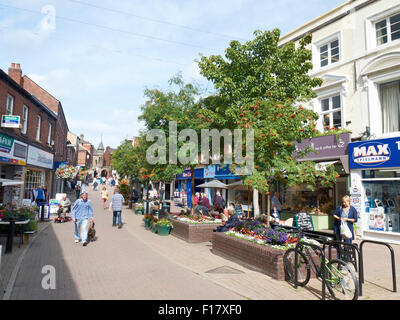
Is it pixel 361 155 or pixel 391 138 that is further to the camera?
pixel 361 155

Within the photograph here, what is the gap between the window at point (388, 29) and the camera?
12172mm

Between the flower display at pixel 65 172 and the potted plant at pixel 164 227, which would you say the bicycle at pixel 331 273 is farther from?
the flower display at pixel 65 172

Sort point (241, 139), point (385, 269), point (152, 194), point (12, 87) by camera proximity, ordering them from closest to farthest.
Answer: point (385, 269) → point (241, 139) → point (12, 87) → point (152, 194)

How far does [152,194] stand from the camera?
3350 centimetres

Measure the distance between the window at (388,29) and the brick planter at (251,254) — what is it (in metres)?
10.6

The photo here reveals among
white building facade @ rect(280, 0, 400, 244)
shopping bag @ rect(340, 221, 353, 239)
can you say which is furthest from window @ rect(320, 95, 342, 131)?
shopping bag @ rect(340, 221, 353, 239)

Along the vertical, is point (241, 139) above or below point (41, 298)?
above

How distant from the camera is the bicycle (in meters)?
4.82
